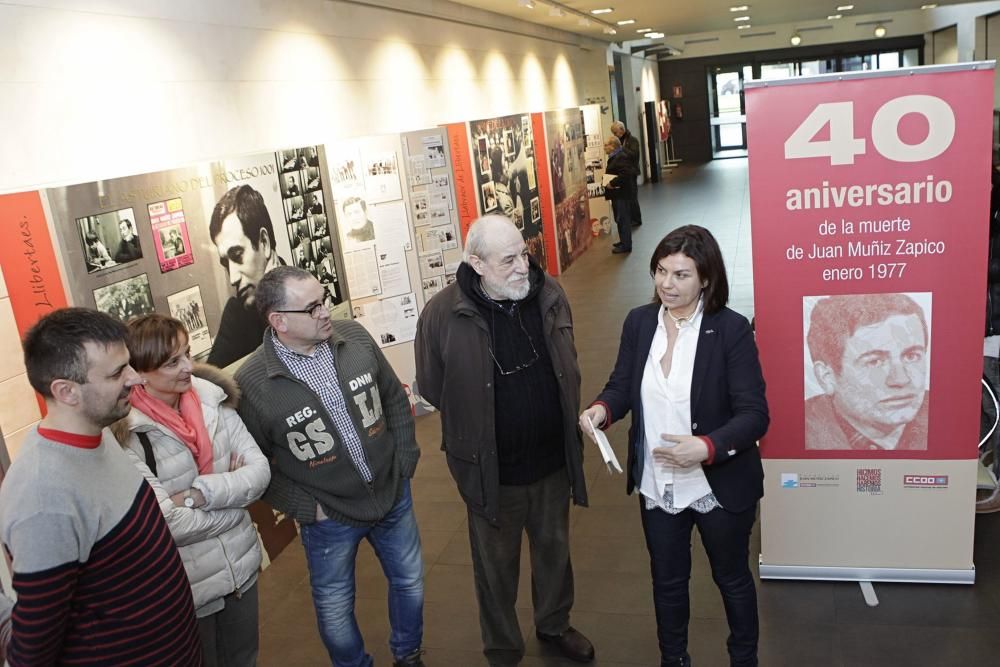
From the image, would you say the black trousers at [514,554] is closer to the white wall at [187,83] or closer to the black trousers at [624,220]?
the white wall at [187,83]

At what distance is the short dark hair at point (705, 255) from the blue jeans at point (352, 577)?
1.28m

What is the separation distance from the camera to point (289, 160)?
5.11m

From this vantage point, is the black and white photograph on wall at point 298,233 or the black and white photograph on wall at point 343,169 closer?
the black and white photograph on wall at point 298,233

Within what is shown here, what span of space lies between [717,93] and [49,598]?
2641 cm

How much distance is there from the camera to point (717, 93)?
84.8ft

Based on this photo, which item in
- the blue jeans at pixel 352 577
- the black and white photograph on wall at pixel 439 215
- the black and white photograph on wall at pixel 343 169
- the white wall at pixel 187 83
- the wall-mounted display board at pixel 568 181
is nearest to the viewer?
the blue jeans at pixel 352 577

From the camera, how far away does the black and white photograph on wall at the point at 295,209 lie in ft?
16.7

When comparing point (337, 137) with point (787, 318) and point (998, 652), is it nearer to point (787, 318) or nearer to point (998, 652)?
point (787, 318)

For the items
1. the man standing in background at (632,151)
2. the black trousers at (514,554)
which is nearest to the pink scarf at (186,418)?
the black trousers at (514,554)

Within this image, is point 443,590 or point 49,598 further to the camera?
point 443,590

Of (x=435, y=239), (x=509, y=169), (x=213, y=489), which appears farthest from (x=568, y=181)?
(x=213, y=489)

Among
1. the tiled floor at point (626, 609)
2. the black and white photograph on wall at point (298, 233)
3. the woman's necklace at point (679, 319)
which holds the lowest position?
the tiled floor at point (626, 609)

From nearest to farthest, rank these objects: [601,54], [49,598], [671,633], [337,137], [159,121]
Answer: [49,598], [671,633], [159,121], [337,137], [601,54]

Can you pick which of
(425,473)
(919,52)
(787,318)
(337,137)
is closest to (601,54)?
(919,52)
